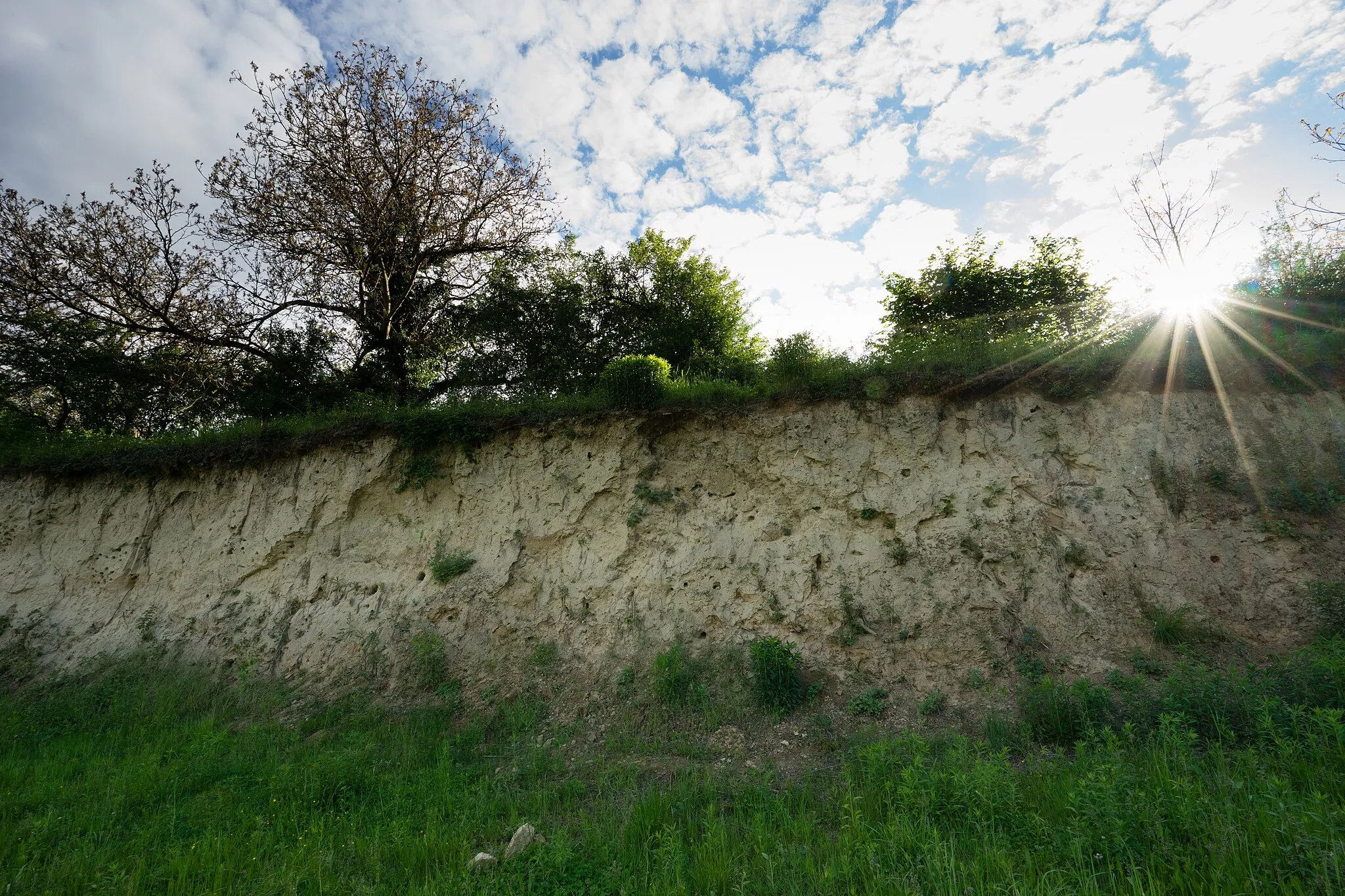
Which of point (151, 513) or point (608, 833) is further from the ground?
point (151, 513)

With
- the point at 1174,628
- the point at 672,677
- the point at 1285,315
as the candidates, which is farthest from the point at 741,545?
the point at 1285,315

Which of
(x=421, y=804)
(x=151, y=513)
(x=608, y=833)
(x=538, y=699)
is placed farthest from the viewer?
(x=151, y=513)

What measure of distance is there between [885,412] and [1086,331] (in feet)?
11.3

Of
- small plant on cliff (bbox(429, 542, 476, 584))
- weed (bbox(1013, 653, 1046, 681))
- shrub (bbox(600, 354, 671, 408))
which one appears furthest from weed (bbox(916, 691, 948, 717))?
small plant on cliff (bbox(429, 542, 476, 584))

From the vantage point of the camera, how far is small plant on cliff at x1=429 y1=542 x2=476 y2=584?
9.45 meters

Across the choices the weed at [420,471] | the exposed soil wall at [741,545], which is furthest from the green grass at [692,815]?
the weed at [420,471]

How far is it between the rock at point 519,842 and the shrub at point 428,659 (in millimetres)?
4334

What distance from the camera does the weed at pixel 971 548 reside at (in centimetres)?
817

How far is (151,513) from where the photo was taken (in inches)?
441

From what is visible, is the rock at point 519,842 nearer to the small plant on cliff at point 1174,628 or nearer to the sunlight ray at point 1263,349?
the small plant on cliff at point 1174,628

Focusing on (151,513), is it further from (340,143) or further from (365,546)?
(340,143)

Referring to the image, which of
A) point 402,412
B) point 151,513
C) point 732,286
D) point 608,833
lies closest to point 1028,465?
point 608,833

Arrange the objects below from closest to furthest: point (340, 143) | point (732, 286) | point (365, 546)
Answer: point (365, 546) → point (340, 143) → point (732, 286)

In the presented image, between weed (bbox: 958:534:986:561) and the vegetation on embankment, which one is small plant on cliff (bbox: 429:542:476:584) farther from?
weed (bbox: 958:534:986:561)
